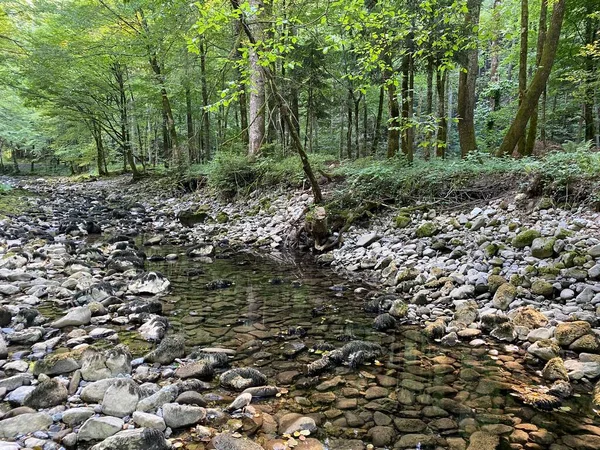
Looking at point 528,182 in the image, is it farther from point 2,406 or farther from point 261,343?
point 2,406

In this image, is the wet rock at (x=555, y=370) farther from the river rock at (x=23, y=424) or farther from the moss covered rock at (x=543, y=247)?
the river rock at (x=23, y=424)

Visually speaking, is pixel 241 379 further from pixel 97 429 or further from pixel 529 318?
pixel 529 318

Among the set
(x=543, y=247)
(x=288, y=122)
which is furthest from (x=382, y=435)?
(x=288, y=122)

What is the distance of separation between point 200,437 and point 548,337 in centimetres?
320

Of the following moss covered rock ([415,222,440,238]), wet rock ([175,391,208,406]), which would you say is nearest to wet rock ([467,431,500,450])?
wet rock ([175,391,208,406])

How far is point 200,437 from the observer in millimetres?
2334

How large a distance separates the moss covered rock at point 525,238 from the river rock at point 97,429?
5.04m

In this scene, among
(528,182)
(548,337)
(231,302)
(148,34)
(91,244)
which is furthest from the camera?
(148,34)

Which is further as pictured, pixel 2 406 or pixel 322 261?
pixel 322 261

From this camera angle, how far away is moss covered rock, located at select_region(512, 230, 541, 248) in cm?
511

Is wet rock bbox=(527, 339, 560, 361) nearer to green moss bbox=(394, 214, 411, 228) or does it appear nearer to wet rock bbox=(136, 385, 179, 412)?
wet rock bbox=(136, 385, 179, 412)

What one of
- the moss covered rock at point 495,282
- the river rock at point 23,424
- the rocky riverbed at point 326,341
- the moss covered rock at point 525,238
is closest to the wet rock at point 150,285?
the rocky riverbed at point 326,341

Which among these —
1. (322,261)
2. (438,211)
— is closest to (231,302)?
(322,261)

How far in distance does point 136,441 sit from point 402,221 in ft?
19.8
